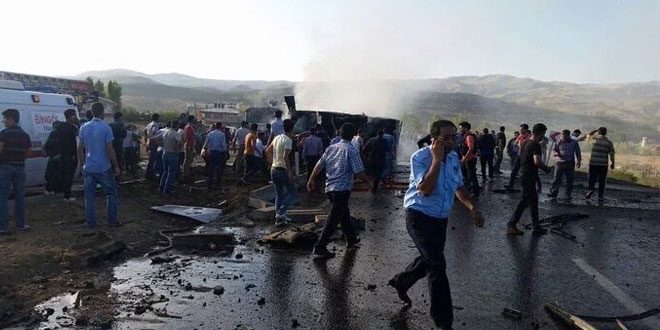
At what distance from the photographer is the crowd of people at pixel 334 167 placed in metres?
4.37

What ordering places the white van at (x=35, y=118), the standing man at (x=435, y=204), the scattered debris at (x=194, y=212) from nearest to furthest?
the standing man at (x=435, y=204)
the scattered debris at (x=194, y=212)
the white van at (x=35, y=118)

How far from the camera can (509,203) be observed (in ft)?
42.2

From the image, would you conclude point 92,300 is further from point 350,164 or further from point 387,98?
point 387,98

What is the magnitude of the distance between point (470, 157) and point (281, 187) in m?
5.83

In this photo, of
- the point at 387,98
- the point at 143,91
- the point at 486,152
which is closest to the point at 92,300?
the point at 486,152

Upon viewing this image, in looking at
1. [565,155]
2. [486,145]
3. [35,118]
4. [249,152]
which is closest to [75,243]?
[35,118]

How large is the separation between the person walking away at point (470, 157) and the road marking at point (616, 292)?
5.48m

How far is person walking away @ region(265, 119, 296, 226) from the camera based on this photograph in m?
8.39

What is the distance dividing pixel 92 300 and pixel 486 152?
14.7 meters

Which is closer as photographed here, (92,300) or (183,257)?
(92,300)

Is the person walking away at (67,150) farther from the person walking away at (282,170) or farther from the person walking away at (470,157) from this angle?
the person walking away at (470,157)

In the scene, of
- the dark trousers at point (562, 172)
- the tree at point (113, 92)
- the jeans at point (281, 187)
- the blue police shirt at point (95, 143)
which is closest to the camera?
the blue police shirt at point (95, 143)

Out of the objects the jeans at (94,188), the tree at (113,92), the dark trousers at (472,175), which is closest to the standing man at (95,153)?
the jeans at (94,188)

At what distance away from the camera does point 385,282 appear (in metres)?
5.76
